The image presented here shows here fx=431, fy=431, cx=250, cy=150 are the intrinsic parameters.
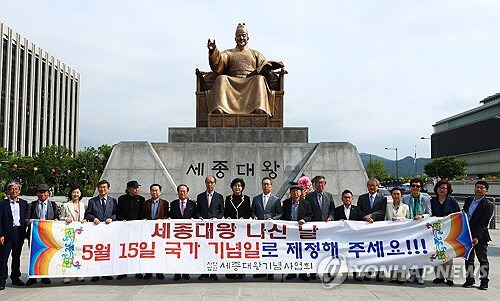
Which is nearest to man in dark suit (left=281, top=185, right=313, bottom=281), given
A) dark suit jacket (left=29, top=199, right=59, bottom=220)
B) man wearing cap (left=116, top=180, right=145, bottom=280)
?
man wearing cap (left=116, top=180, right=145, bottom=280)

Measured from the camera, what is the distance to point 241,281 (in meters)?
5.77

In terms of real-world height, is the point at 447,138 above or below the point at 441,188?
above

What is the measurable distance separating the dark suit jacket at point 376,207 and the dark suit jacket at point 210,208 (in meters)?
1.99

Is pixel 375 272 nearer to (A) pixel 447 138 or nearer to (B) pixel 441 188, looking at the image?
(B) pixel 441 188

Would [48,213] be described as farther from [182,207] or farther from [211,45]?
[211,45]

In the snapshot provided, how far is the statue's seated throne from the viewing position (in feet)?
37.3

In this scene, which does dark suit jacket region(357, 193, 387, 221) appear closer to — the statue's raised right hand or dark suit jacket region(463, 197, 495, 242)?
dark suit jacket region(463, 197, 495, 242)

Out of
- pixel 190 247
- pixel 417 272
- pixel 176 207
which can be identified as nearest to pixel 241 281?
pixel 190 247

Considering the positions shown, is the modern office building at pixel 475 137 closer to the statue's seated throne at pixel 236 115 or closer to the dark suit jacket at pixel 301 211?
the statue's seated throne at pixel 236 115

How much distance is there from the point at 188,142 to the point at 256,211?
5.41 metres

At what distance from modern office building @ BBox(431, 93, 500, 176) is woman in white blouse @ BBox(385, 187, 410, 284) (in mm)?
55242

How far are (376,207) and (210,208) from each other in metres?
2.34

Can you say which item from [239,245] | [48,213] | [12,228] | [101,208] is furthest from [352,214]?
[12,228]

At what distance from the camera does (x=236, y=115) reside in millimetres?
11359
